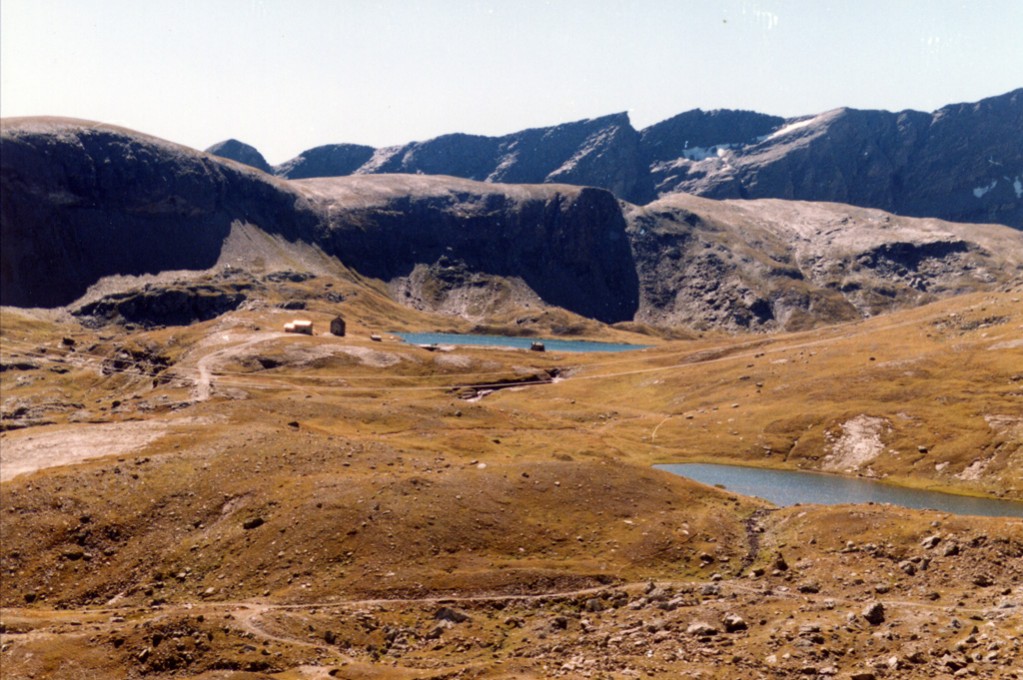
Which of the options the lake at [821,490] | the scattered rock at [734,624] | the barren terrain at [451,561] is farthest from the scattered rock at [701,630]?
the lake at [821,490]

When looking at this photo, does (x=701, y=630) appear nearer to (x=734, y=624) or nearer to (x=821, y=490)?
(x=734, y=624)

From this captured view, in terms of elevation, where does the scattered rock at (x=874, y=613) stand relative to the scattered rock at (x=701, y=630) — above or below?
above

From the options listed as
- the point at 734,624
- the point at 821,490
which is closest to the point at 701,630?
the point at 734,624

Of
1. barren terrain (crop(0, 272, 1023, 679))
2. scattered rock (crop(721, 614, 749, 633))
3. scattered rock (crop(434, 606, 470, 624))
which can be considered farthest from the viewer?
scattered rock (crop(434, 606, 470, 624))

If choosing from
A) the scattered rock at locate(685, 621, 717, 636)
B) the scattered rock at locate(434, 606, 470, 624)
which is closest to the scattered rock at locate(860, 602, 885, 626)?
the scattered rock at locate(685, 621, 717, 636)

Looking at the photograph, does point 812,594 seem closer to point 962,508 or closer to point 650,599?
point 650,599

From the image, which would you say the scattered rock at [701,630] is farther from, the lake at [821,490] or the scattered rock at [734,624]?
the lake at [821,490]

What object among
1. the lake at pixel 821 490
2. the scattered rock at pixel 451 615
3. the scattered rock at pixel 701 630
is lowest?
the lake at pixel 821 490

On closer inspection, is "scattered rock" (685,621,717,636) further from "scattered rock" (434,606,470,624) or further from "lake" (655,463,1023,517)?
"lake" (655,463,1023,517)

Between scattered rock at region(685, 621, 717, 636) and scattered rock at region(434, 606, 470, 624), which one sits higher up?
scattered rock at region(685, 621, 717, 636)
